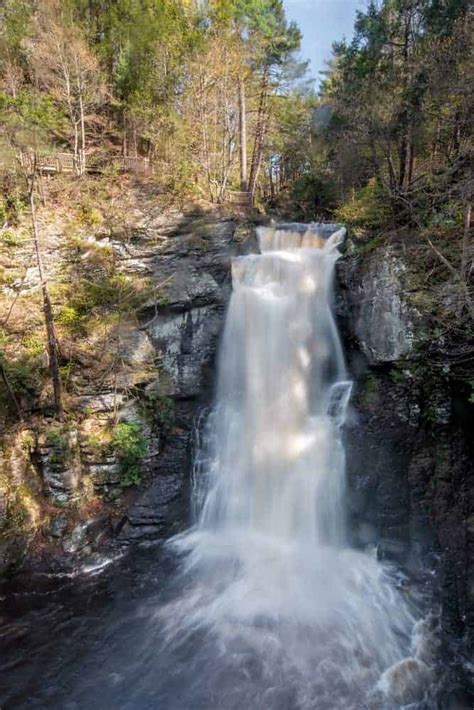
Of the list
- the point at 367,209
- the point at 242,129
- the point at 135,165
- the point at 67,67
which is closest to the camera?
the point at 367,209

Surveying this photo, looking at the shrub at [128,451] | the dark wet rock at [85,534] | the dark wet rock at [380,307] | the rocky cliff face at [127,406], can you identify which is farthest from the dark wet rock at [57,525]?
the dark wet rock at [380,307]

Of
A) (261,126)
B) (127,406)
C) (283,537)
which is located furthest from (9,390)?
(261,126)

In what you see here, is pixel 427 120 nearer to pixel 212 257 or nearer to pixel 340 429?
pixel 212 257

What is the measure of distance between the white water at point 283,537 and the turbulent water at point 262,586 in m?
0.03

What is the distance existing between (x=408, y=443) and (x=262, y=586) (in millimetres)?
4416

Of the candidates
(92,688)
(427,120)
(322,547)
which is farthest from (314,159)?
(92,688)

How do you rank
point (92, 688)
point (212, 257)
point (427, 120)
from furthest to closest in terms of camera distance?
point (212, 257)
point (427, 120)
point (92, 688)

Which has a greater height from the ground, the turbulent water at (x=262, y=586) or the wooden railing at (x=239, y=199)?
the wooden railing at (x=239, y=199)

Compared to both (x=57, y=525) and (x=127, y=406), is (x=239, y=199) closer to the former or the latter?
(x=127, y=406)

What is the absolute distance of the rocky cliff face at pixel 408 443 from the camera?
25.5ft

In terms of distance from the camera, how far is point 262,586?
802 centimetres

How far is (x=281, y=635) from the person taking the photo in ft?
22.7

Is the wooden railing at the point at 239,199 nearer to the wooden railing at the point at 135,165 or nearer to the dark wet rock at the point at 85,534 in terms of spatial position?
the wooden railing at the point at 135,165

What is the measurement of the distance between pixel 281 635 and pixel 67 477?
18.9 feet
